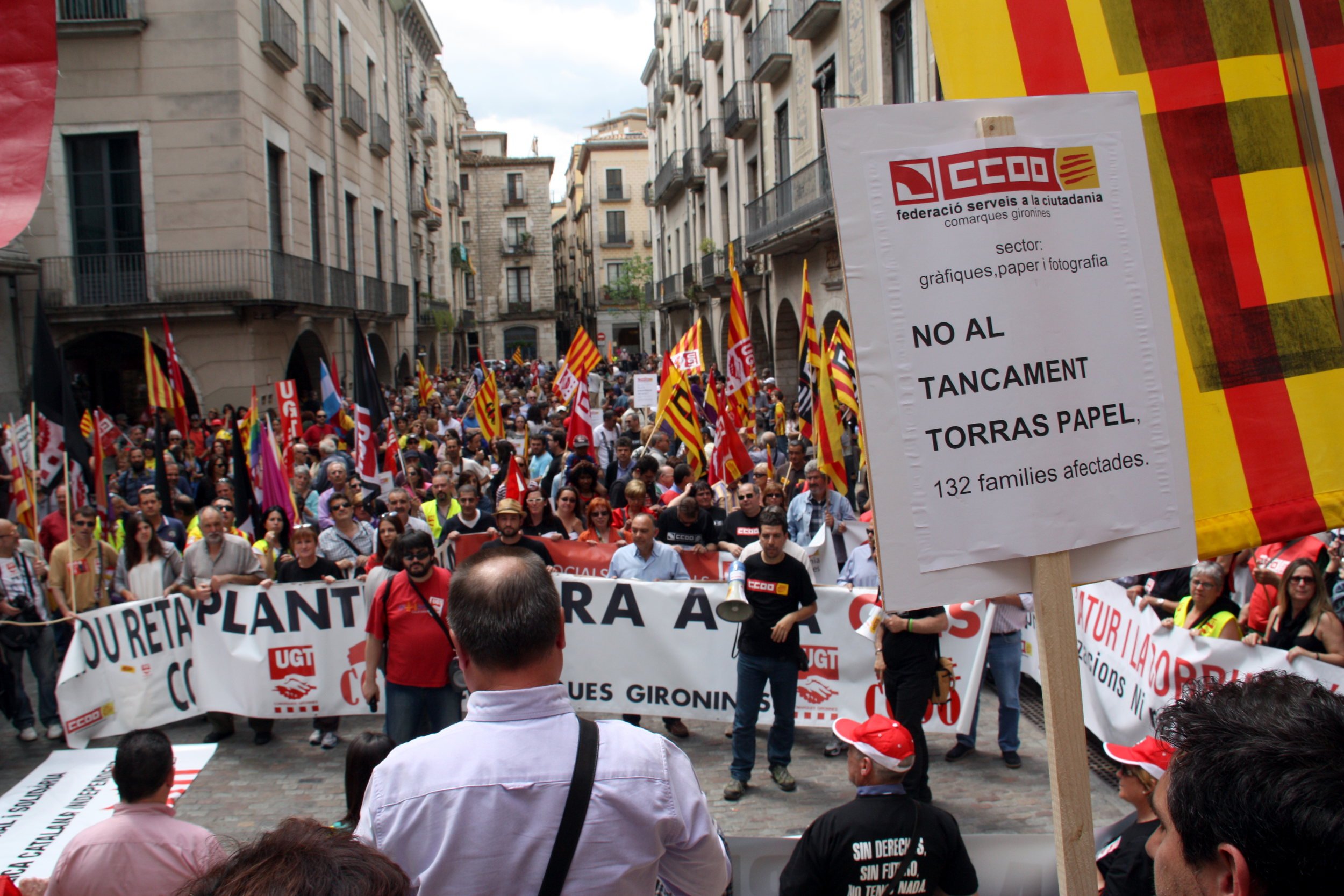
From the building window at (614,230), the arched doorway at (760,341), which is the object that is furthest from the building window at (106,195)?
the building window at (614,230)

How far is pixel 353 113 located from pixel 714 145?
10.5 metres

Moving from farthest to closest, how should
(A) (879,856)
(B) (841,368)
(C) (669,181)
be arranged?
1. (C) (669,181)
2. (B) (841,368)
3. (A) (879,856)

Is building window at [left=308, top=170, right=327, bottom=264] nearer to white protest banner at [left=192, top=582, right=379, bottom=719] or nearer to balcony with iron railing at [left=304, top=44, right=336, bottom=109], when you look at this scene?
balcony with iron railing at [left=304, top=44, right=336, bottom=109]

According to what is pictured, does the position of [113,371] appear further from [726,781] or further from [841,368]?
[726,781]

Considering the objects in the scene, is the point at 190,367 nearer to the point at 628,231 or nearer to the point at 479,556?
the point at 479,556

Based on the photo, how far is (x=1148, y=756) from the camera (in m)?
3.45

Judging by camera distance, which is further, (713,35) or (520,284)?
(520,284)

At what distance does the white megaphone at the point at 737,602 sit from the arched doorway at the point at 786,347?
61.4ft

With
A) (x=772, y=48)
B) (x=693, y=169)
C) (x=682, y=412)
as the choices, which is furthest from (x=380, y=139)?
(x=682, y=412)

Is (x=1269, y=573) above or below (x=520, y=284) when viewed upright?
below

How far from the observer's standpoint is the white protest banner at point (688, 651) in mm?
6812

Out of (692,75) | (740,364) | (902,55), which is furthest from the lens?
A: (692,75)

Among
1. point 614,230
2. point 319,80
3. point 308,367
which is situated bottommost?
point 308,367

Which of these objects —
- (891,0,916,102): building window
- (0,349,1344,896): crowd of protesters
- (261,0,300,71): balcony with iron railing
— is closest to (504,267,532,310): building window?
(261,0,300,71): balcony with iron railing
